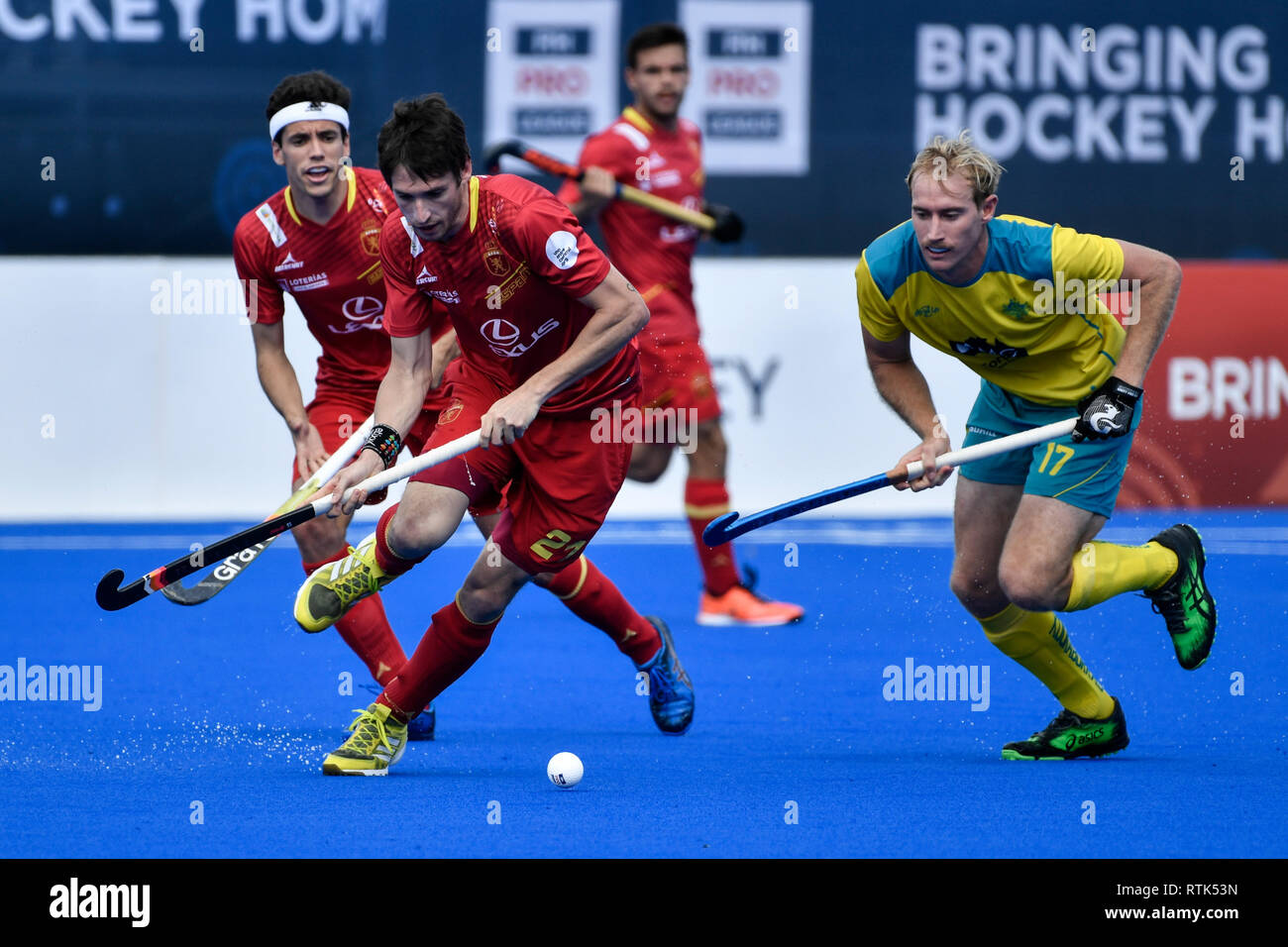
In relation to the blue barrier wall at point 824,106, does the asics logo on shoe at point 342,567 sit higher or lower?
lower

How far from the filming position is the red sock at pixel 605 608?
495cm

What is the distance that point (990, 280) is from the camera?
441 cm

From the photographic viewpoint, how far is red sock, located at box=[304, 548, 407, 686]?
16.7 feet

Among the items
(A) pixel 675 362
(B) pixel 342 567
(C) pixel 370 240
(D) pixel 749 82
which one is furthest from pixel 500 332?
(D) pixel 749 82

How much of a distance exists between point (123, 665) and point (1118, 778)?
10.9 ft

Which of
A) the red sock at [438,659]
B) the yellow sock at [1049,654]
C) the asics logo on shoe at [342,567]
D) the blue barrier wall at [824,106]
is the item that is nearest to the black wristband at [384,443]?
the asics logo on shoe at [342,567]

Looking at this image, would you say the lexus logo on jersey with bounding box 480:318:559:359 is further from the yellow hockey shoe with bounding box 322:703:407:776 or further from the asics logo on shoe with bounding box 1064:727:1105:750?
the asics logo on shoe with bounding box 1064:727:1105:750

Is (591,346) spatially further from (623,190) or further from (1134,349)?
(623,190)

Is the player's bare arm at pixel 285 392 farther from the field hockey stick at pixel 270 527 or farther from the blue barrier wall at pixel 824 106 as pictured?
the blue barrier wall at pixel 824 106

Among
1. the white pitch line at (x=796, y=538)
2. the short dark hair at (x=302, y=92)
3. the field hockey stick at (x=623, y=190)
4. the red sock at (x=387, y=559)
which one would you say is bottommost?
the white pitch line at (x=796, y=538)

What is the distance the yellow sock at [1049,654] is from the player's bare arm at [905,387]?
1.39 ft

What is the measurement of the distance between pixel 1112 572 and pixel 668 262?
3.47 m

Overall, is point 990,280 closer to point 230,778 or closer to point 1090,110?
point 230,778

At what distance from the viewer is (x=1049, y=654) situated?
4.67m
